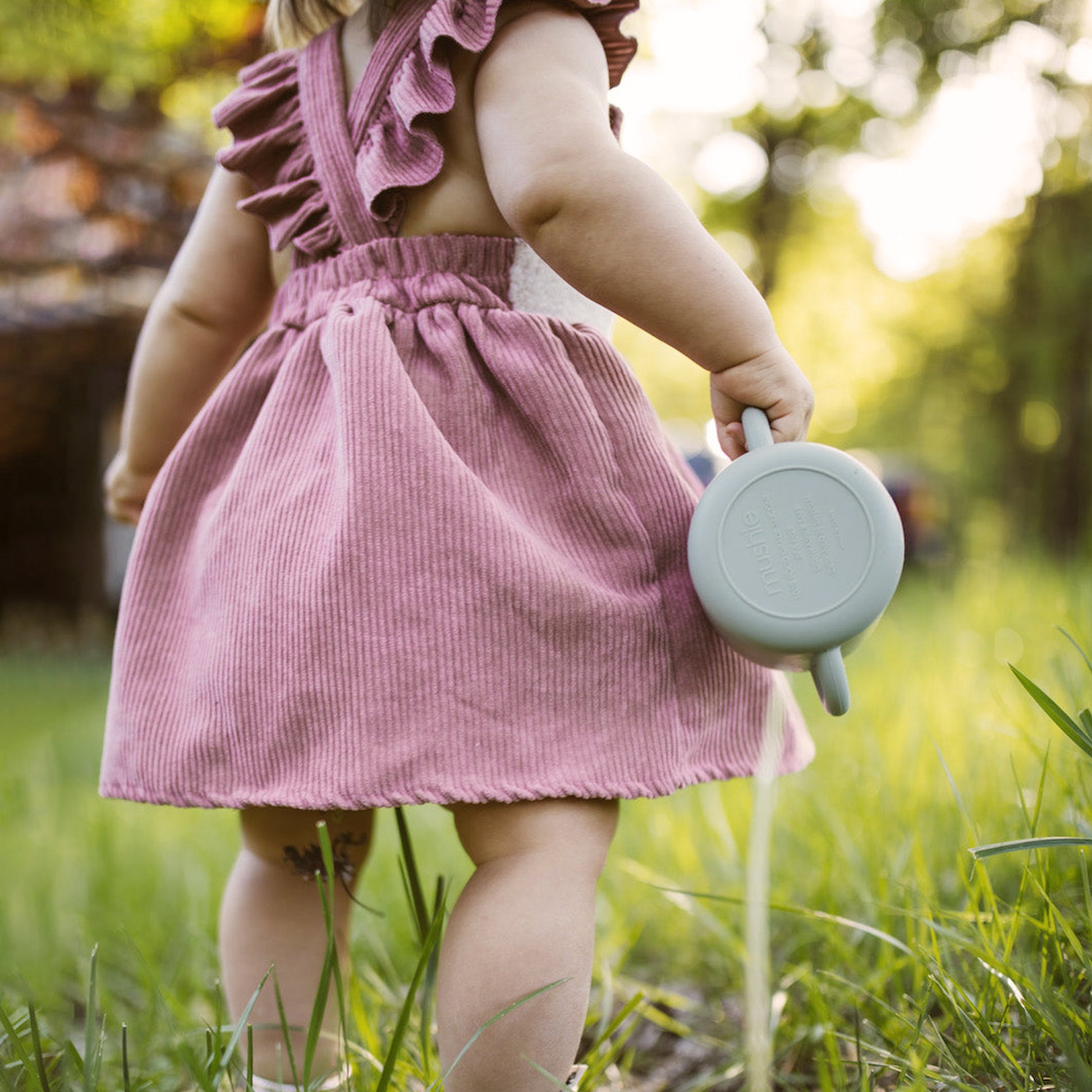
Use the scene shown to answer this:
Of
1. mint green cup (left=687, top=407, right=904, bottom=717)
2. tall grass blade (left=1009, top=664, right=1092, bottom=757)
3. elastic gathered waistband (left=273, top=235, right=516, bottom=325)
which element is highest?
elastic gathered waistband (left=273, top=235, right=516, bottom=325)

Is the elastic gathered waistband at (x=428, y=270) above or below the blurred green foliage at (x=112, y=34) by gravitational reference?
below

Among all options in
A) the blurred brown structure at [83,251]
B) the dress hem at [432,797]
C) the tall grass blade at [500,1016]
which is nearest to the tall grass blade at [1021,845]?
the dress hem at [432,797]

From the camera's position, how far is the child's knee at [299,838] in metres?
1.15

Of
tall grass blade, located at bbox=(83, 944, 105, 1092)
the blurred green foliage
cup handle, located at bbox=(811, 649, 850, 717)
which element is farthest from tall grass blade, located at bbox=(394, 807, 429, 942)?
the blurred green foliage

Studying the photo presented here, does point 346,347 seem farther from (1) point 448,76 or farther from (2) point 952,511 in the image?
(2) point 952,511

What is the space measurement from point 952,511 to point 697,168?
17.8 ft

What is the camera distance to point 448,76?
1010 millimetres

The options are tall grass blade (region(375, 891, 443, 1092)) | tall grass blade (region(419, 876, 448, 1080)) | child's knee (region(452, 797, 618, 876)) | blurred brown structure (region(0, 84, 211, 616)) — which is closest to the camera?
tall grass blade (region(375, 891, 443, 1092))

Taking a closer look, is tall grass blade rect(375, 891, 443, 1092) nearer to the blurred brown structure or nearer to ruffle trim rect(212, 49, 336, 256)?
ruffle trim rect(212, 49, 336, 256)

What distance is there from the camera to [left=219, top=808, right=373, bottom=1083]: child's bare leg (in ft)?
3.77

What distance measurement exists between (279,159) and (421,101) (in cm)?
23

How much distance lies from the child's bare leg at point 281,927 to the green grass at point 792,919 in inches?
2.6

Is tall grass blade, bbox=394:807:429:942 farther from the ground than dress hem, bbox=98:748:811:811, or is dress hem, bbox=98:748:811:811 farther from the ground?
dress hem, bbox=98:748:811:811

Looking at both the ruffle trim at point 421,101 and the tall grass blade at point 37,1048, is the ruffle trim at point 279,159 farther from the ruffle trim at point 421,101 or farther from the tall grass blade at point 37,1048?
the tall grass blade at point 37,1048
